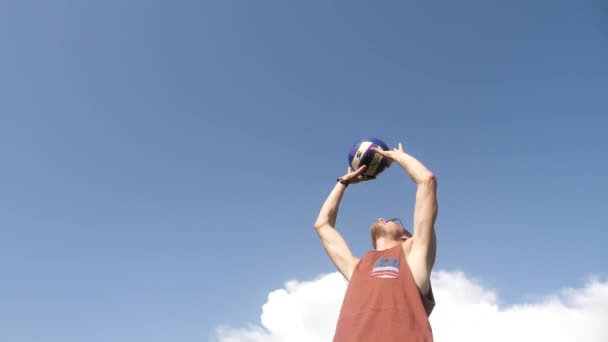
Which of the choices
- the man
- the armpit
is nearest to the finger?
the man

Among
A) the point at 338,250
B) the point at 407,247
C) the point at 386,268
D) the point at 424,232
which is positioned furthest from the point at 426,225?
the point at 338,250

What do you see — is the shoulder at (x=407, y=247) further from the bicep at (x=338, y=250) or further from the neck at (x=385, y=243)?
the bicep at (x=338, y=250)

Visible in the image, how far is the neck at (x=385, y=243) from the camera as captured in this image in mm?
4625

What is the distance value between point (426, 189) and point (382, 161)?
186 centimetres

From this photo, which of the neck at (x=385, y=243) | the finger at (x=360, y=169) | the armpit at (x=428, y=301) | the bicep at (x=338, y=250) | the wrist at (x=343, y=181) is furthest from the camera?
the finger at (x=360, y=169)

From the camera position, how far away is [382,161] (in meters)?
5.76

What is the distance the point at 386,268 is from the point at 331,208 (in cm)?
138

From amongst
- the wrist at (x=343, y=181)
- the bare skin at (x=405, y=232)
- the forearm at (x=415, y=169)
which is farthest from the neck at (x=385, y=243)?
the wrist at (x=343, y=181)

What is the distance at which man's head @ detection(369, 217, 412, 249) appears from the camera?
15.5 feet

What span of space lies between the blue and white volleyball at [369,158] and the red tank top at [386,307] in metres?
1.85

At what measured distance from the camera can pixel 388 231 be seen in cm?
472

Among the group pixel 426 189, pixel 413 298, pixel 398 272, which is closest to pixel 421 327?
pixel 413 298

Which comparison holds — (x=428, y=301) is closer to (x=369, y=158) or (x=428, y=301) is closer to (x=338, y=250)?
(x=338, y=250)

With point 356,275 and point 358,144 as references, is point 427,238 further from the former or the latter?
point 358,144
